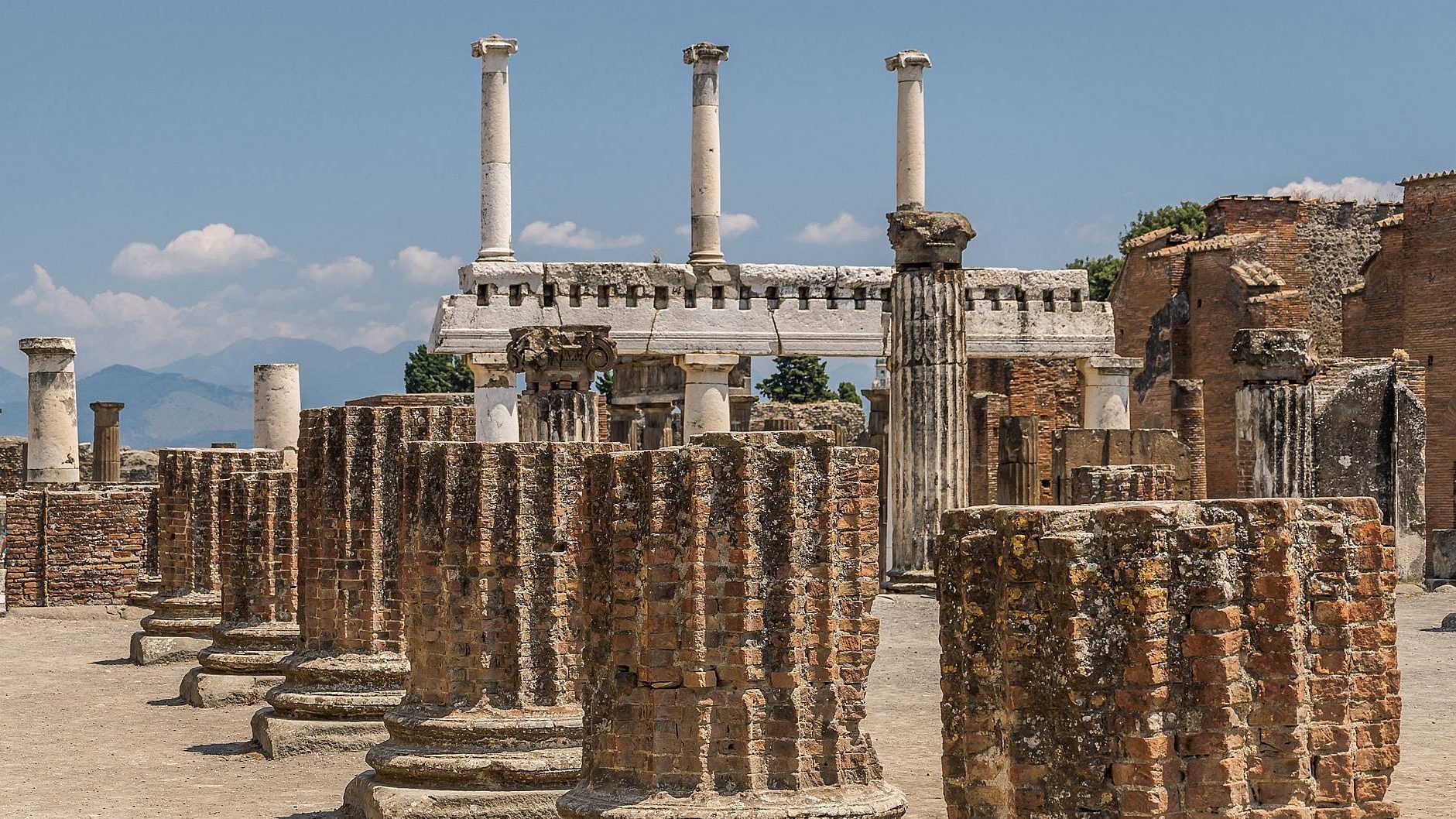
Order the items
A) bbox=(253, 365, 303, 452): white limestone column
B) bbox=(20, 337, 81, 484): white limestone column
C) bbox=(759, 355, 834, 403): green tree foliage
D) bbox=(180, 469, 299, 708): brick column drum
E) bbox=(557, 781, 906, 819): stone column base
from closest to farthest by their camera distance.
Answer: bbox=(557, 781, 906, 819): stone column base, bbox=(180, 469, 299, 708): brick column drum, bbox=(253, 365, 303, 452): white limestone column, bbox=(20, 337, 81, 484): white limestone column, bbox=(759, 355, 834, 403): green tree foliage

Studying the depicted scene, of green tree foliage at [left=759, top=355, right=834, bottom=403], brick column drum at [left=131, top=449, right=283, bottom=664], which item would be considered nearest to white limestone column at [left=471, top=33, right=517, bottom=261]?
brick column drum at [left=131, top=449, right=283, bottom=664]

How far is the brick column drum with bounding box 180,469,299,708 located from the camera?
47.6 ft

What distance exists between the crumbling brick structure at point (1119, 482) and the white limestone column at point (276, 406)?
32.9 ft

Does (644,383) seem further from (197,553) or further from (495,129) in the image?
(197,553)

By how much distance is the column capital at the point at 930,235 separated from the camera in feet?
57.4

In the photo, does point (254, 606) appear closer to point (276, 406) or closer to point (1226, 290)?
point (276, 406)

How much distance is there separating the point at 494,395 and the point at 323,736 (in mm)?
9224

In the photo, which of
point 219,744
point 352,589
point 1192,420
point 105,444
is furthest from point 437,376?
point 352,589

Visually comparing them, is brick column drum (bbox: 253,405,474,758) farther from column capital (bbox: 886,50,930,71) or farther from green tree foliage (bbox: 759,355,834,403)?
green tree foliage (bbox: 759,355,834,403)

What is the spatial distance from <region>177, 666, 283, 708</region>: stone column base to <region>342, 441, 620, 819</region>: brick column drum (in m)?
5.83

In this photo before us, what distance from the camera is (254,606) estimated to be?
14727mm

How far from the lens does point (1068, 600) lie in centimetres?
409

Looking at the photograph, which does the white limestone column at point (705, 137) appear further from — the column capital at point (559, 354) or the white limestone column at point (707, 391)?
the column capital at point (559, 354)

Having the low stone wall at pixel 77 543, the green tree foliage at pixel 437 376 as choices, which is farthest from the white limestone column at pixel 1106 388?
the green tree foliage at pixel 437 376
